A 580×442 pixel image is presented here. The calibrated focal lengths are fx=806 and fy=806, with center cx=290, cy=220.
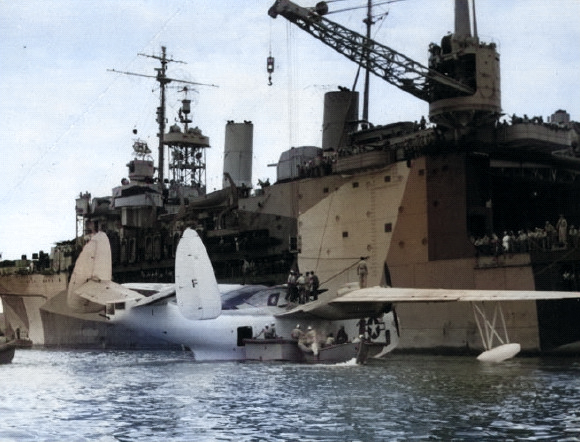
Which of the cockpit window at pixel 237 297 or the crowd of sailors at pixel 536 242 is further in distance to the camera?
the cockpit window at pixel 237 297

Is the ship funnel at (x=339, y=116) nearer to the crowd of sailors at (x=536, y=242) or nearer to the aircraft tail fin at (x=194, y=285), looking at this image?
the crowd of sailors at (x=536, y=242)

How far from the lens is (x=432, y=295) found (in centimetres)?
3100

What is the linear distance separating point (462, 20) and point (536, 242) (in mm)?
13297

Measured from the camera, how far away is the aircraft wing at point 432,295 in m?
28.5

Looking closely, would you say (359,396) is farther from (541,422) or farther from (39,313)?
(39,313)

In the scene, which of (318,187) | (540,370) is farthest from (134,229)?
(540,370)

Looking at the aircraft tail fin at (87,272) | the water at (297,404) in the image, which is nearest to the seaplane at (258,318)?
the water at (297,404)

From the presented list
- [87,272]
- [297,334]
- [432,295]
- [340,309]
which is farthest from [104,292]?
[432,295]

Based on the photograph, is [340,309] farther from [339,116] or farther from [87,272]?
[339,116]

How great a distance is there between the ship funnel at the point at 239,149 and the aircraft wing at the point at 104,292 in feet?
89.8

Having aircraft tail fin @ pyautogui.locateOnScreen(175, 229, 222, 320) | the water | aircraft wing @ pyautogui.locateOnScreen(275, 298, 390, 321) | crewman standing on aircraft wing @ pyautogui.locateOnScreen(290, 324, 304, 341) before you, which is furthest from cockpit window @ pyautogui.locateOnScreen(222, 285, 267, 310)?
the water

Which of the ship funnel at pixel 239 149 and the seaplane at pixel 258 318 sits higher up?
the ship funnel at pixel 239 149

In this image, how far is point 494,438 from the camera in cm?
1497

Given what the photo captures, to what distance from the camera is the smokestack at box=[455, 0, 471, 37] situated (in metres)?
43.8
